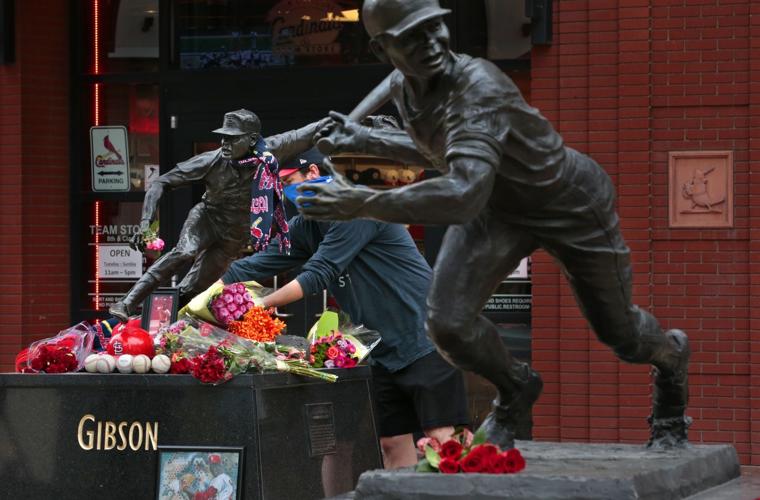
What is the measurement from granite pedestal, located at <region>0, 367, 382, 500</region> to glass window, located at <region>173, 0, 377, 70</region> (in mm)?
5137

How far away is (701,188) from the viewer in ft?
38.2

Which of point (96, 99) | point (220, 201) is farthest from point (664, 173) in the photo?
point (96, 99)

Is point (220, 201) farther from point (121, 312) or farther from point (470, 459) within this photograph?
point (470, 459)

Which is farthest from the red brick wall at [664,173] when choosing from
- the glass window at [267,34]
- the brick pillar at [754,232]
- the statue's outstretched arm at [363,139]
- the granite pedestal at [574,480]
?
the statue's outstretched arm at [363,139]

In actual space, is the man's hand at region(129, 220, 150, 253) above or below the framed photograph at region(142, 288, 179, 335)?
above

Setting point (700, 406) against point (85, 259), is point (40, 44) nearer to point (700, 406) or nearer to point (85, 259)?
point (85, 259)

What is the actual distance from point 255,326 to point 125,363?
0.73 meters

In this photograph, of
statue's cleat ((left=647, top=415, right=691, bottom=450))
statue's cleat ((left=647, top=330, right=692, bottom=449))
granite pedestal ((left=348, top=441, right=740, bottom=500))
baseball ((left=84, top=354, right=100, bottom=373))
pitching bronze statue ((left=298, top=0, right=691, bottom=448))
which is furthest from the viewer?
baseball ((left=84, top=354, right=100, bottom=373))

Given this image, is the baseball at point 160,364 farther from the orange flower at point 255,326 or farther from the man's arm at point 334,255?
the man's arm at point 334,255

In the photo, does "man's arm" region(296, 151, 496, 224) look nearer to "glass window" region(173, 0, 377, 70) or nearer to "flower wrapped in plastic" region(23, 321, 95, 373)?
"flower wrapped in plastic" region(23, 321, 95, 373)

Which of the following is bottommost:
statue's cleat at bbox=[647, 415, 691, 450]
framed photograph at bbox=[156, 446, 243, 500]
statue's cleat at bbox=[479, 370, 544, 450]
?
framed photograph at bbox=[156, 446, 243, 500]

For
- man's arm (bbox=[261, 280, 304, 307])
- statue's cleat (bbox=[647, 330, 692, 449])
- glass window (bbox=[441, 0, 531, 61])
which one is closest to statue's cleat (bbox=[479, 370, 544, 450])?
statue's cleat (bbox=[647, 330, 692, 449])

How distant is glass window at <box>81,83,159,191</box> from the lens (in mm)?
13594

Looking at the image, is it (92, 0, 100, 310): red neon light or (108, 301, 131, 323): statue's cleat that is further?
(92, 0, 100, 310): red neon light
